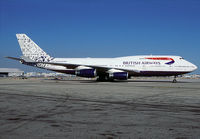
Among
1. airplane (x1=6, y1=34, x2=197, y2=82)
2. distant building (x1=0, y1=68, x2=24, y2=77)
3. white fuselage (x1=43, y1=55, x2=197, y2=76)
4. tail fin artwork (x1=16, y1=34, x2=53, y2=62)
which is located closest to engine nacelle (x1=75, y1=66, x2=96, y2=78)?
airplane (x1=6, y1=34, x2=197, y2=82)

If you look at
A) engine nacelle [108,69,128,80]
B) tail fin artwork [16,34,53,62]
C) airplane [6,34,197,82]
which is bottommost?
engine nacelle [108,69,128,80]

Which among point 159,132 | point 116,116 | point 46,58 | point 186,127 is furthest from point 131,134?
point 46,58

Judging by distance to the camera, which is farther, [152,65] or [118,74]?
[152,65]

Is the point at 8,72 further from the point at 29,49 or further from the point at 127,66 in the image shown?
the point at 127,66

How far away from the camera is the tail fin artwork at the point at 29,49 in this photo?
37188mm

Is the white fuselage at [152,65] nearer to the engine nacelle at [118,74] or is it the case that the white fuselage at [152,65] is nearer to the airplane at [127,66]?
the airplane at [127,66]

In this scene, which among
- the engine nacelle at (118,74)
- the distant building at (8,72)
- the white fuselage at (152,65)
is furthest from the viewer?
the distant building at (8,72)

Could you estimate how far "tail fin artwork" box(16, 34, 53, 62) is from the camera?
122 feet

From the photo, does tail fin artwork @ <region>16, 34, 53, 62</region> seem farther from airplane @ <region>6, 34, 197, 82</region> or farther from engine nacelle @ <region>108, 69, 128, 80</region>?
engine nacelle @ <region>108, 69, 128, 80</region>

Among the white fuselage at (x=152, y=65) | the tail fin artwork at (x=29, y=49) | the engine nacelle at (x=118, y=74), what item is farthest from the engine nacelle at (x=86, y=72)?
the tail fin artwork at (x=29, y=49)

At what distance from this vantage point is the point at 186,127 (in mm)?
5379

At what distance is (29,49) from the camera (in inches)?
1469

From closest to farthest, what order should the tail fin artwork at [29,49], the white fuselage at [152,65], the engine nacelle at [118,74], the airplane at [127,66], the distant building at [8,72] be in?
the engine nacelle at [118,74] → the airplane at [127,66] → the white fuselage at [152,65] → the tail fin artwork at [29,49] → the distant building at [8,72]

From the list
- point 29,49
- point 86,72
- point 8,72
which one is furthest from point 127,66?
point 8,72
